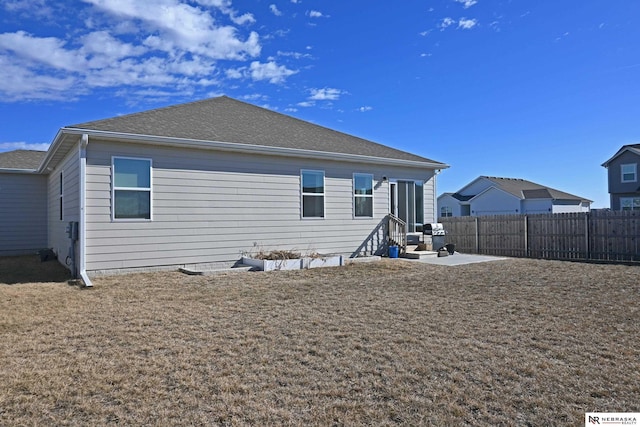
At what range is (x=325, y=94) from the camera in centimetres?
1548

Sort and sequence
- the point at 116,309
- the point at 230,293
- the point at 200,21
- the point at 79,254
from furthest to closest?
the point at 200,21, the point at 79,254, the point at 230,293, the point at 116,309

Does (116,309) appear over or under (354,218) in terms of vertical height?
under

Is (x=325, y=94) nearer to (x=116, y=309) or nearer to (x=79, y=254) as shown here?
(x=79, y=254)

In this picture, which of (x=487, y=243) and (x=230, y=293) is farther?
(x=487, y=243)

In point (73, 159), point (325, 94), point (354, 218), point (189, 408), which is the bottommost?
point (189, 408)

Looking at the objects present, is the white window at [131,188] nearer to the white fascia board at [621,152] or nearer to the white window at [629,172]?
the white fascia board at [621,152]

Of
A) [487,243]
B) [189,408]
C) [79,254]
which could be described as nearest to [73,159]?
[79,254]

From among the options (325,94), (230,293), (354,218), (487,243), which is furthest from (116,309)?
(487,243)

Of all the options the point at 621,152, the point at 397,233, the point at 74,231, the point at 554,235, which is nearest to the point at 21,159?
the point at 74,231

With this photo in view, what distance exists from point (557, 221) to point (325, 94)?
9.45 metres

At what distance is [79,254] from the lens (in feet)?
27.7

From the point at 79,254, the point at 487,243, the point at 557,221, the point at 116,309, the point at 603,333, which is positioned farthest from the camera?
the point at 487,243

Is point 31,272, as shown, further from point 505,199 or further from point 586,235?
point 505,199

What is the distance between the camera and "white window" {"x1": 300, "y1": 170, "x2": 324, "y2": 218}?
11648 millimetres
